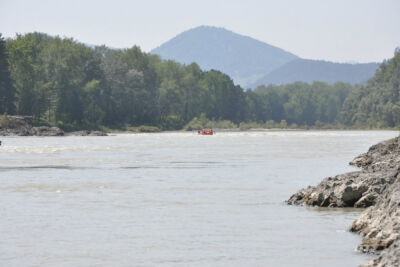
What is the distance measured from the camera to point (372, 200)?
25812 mm

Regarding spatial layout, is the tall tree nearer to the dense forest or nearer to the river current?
the dense forest

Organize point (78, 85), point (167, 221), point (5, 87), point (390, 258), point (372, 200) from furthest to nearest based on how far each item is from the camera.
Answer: point (78, 85) → point (5, 87) → point (372, 200) → point (167, 221) → point (390, 258)

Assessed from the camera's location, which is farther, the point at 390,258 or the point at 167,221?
the point at 167,221

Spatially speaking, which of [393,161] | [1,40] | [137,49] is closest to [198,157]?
[393,161]

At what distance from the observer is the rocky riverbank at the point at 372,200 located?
59.1 feet

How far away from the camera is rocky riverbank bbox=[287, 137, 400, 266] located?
59.1 feet

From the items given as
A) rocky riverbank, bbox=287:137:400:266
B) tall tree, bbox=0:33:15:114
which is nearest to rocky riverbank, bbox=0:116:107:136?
tall tree, bbox=0:33:15:114

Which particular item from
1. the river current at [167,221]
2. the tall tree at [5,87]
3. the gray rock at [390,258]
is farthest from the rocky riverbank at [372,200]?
the tall tree at [5,87]

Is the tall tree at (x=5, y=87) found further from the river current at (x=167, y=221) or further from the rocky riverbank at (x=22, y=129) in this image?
the river current at (x=167, y=221)

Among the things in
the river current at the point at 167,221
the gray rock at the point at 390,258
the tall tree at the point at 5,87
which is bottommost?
the river current at the point at 167,221

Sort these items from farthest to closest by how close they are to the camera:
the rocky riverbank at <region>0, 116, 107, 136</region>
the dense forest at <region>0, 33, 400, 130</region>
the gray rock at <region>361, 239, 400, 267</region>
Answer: the dense forest at <region>0, 33, 400, 130</region> → the rocky riverbank at <region>0, 116, 107, 136</region> → the gray rock at <region>361, 239, 400, 267</region>

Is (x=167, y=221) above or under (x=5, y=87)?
under

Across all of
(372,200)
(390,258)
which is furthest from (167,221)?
(390,258)

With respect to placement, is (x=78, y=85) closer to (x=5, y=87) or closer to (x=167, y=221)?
(x=5, y=87)
